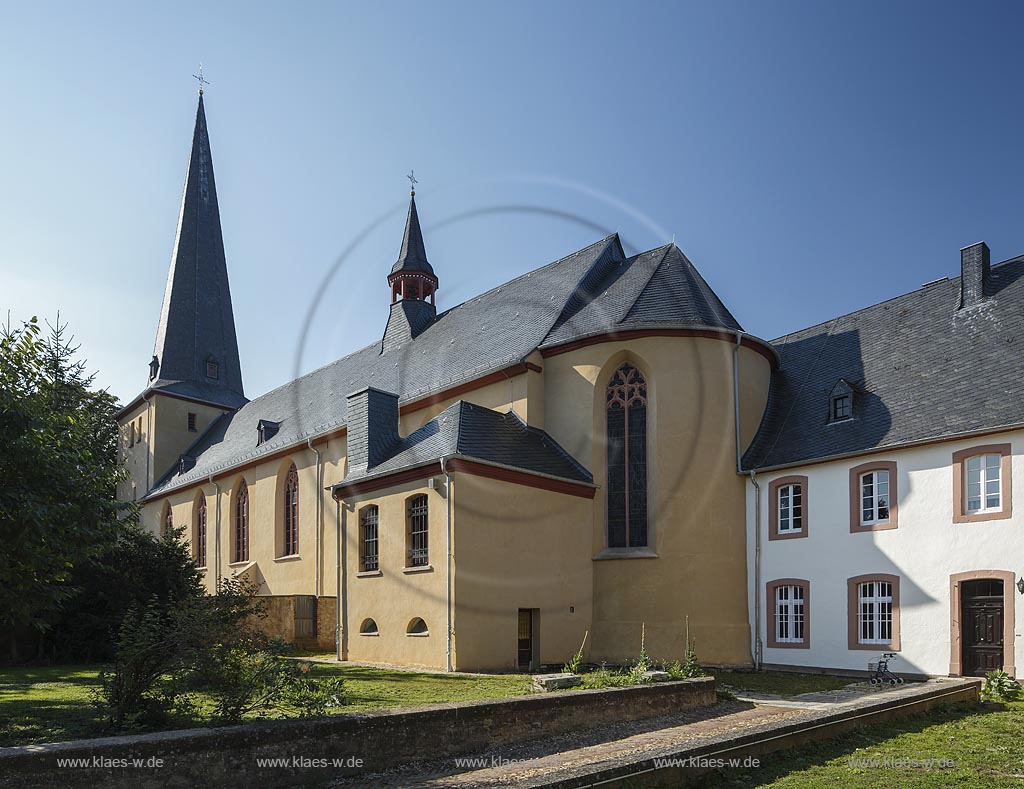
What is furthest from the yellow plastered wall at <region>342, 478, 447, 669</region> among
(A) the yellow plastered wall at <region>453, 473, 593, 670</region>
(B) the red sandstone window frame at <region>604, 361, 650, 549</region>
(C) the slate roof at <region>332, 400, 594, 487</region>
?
(B) the red sandstone window frame at <region>604, 361, 650, 549</region>

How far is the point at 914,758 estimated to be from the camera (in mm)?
8984

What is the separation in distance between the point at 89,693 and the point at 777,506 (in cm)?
1546

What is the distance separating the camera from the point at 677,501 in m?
21.5

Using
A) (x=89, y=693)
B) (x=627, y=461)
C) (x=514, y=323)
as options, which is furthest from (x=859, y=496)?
(x=89, y=693)

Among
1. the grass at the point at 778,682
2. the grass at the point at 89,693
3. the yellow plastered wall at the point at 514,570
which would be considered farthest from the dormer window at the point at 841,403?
the grass at the point at 89,693

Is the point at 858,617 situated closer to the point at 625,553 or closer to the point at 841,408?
the point at 841,408

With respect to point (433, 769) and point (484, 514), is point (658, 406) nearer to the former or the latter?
A: point (484, 514)

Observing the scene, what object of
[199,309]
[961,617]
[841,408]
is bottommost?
[961,617]

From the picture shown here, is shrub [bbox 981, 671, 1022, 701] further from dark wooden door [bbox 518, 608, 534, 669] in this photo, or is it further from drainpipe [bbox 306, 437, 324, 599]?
drainpipe [bbox 306, 437, 324, 599]

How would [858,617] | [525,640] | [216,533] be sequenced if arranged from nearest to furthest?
[858,617] < [525,640] < [216,533]

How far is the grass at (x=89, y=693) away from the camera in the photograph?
884 cm

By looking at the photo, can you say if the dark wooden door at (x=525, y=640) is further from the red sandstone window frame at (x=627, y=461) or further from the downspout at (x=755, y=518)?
the downspout at (x=755, y=518)

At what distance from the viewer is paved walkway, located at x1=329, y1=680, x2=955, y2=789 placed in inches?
317

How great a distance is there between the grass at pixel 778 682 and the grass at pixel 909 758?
14.3 ft
